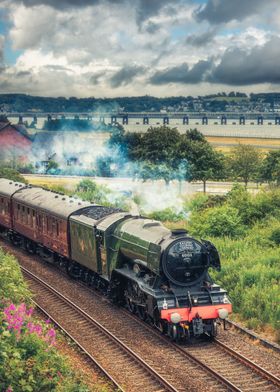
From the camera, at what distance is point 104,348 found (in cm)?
1686

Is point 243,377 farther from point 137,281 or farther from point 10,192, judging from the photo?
point 10,192

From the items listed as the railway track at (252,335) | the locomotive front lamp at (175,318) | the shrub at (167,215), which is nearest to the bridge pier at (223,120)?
the shrub at (167,215)

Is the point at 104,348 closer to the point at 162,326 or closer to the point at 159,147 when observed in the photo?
the point at 162,326

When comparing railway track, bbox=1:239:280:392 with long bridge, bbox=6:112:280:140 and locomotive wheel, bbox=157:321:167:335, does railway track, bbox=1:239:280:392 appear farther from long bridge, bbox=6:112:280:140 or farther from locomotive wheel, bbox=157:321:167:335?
long bridge, bbox=6:112:280:140

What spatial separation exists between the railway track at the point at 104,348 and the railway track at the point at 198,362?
0.31 m

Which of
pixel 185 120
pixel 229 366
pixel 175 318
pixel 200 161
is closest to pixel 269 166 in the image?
pixel 200 161

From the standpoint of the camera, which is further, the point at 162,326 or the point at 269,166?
the point at 269,166

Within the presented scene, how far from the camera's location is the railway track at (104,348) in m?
14.2

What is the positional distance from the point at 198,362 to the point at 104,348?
296 cm

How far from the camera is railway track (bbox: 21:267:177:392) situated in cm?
1425

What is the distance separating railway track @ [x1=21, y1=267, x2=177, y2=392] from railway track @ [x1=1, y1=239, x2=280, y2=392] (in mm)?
308

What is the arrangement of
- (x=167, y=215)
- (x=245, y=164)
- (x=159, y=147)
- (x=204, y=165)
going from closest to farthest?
(x=167, y=215), (x=204, y=165), (x=159, y=147), (x=245, y=164)

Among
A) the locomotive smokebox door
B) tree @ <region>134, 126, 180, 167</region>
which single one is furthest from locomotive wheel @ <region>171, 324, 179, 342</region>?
tree @ <region>134, 126, 180, 167</region>

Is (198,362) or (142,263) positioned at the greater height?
(142,263)
